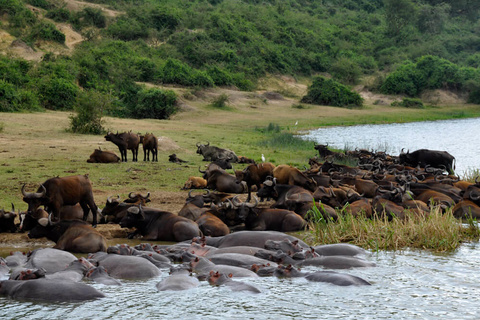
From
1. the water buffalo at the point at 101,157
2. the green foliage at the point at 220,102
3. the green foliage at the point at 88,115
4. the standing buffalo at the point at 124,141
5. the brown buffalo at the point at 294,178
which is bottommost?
the brown buffalo at the point at 294,178

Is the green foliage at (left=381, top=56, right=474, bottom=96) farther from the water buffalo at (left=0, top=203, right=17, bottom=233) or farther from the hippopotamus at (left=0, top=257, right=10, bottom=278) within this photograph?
the hippopotamus at (left=0, top=257, right=10, bottom=278)

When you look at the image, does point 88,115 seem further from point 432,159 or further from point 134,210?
point 134,210

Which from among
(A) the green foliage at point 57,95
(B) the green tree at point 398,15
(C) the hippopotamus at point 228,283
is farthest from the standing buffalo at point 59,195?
(B) the green tree at point 398,15

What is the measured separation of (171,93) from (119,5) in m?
30.2

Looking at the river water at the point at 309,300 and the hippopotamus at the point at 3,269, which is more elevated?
the hippopotamus at the point at 3,269

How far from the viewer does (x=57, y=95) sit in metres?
29.9

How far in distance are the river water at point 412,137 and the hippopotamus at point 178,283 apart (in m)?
15.6

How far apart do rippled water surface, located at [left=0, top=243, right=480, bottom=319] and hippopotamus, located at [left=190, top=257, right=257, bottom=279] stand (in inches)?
7.3

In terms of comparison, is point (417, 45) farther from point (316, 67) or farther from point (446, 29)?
point (316, 67)

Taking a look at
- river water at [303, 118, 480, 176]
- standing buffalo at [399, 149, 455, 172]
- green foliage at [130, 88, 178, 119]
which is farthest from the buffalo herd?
green foliage at [130, 88, 178, 119]

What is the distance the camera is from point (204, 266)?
25.2ft

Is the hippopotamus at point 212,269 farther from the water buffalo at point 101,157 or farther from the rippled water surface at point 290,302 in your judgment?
the water buffalo at point 101,157

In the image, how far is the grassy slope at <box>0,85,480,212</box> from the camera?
13867mm

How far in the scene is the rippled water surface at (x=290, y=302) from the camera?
6.32m
